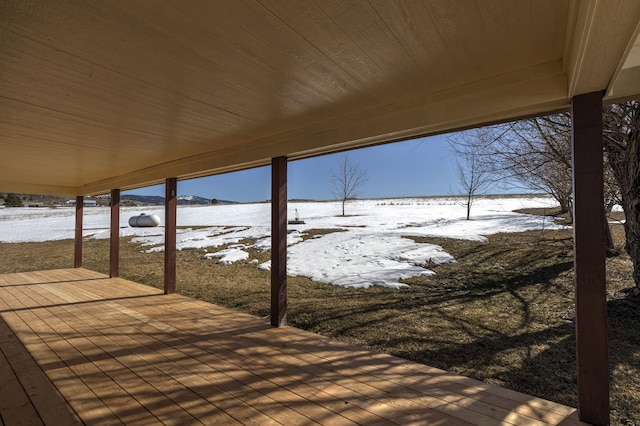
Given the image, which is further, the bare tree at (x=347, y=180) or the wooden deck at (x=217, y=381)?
the bare tree at (x=347, y=180)

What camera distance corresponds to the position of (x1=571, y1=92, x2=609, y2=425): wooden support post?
1611mm

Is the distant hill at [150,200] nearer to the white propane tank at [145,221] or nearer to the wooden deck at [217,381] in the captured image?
the white propane tank at [145,221]

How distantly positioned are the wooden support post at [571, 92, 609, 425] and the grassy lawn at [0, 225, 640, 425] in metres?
0.59

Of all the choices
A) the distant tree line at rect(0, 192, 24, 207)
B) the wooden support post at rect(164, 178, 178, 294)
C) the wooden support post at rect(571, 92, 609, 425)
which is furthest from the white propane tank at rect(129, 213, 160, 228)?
the wooden support post at rect(571, 92, 609, 425)

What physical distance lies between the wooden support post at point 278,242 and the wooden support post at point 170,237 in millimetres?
2159

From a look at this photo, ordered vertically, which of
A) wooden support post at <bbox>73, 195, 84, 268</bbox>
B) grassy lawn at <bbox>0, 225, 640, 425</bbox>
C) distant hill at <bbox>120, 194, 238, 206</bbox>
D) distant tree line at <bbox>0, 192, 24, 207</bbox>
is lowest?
grassy lawn at <bbox>0, 225, 640, 425</bbox>

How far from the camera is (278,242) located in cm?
334

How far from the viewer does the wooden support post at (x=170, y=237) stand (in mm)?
4652

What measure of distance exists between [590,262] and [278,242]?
2.52m

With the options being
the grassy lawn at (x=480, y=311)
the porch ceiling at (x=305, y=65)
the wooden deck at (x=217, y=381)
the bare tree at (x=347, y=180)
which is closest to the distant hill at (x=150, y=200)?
the bare tree at (x=347, y=180)

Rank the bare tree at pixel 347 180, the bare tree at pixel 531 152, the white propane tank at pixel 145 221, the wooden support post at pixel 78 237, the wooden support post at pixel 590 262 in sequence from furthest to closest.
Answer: the white propane tank at pixel 145 221
the bare tree at pixel 347 180
the wooden support post at pixel 78 237
the bare tree at pixel 531 152
the wooden support post at pixel 590 262

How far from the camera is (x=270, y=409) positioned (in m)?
1.82

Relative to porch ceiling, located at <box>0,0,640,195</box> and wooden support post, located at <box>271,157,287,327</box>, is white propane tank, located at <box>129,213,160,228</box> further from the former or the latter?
wooden support post, located at <box>271,157,287,327</box>

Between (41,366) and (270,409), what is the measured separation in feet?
6.16
